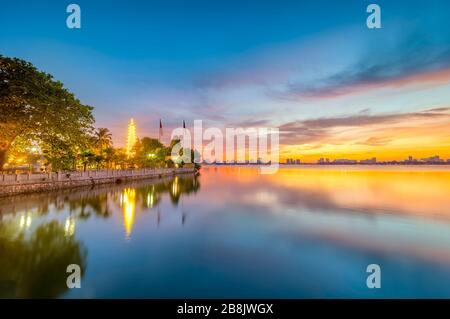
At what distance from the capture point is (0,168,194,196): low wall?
867 inches

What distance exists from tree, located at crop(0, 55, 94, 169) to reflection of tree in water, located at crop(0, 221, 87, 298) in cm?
1113

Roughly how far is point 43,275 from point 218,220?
12.2 meters

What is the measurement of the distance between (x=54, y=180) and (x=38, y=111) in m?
9.84

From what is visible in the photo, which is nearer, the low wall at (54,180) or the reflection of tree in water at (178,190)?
the low wall at (54,180)

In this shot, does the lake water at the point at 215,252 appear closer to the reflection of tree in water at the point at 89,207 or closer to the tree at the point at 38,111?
the reflection of tree in water at the point at 89,207

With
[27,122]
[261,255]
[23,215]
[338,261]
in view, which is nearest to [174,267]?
[261,255]

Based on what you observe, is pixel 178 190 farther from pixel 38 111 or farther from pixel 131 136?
pixel 131 136

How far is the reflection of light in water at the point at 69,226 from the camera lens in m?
13.4

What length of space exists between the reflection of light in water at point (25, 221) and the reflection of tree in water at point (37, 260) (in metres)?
0.60
